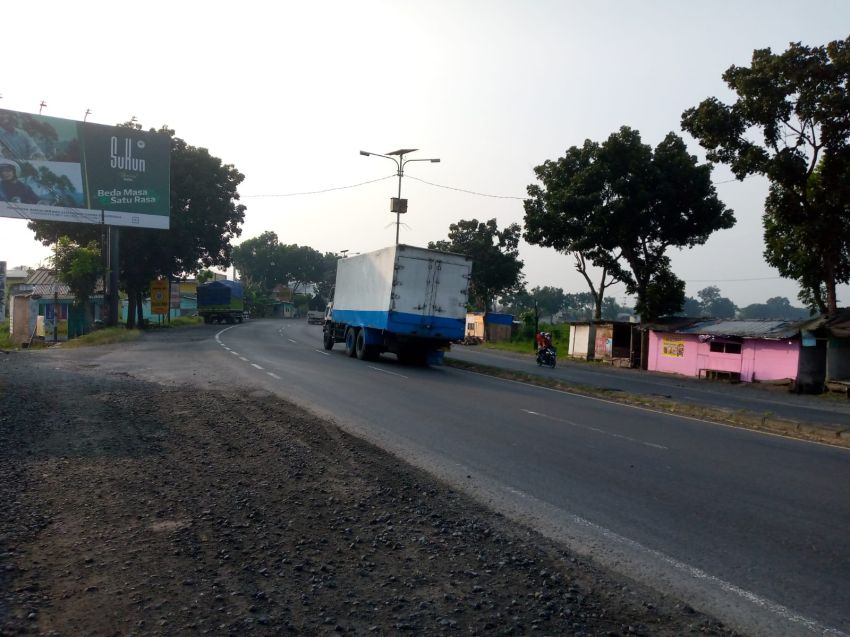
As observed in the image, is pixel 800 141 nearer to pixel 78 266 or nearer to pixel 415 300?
pixel 415 300

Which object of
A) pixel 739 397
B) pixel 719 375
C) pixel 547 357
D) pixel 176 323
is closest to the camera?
pixel 739 397

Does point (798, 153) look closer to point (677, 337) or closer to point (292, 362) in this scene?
point (677, 337)

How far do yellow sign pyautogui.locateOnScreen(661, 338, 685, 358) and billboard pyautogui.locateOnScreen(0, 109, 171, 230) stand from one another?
2657 cm

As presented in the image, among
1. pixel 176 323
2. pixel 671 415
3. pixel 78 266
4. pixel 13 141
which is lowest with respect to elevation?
pixel 176 323

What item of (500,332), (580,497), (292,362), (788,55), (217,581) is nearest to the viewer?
(217,581)

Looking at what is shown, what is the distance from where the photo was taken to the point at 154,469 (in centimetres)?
800

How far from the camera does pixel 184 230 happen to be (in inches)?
2015

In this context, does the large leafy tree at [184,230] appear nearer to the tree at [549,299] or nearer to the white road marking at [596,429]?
the white road marking at [596,429]

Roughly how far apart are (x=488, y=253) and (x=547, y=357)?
28.2 m

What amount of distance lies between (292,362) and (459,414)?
11573 millimetres

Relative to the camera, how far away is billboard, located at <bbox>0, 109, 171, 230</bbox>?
3456 cm

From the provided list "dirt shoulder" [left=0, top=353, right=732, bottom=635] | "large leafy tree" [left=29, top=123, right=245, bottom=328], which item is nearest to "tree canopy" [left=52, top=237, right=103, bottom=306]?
"large leafy tree" [left=29, top=123, right=245, bottom=328]

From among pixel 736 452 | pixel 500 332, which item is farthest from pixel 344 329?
pixel 500 332

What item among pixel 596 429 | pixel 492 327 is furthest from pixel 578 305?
Answer: pixel 596 429
